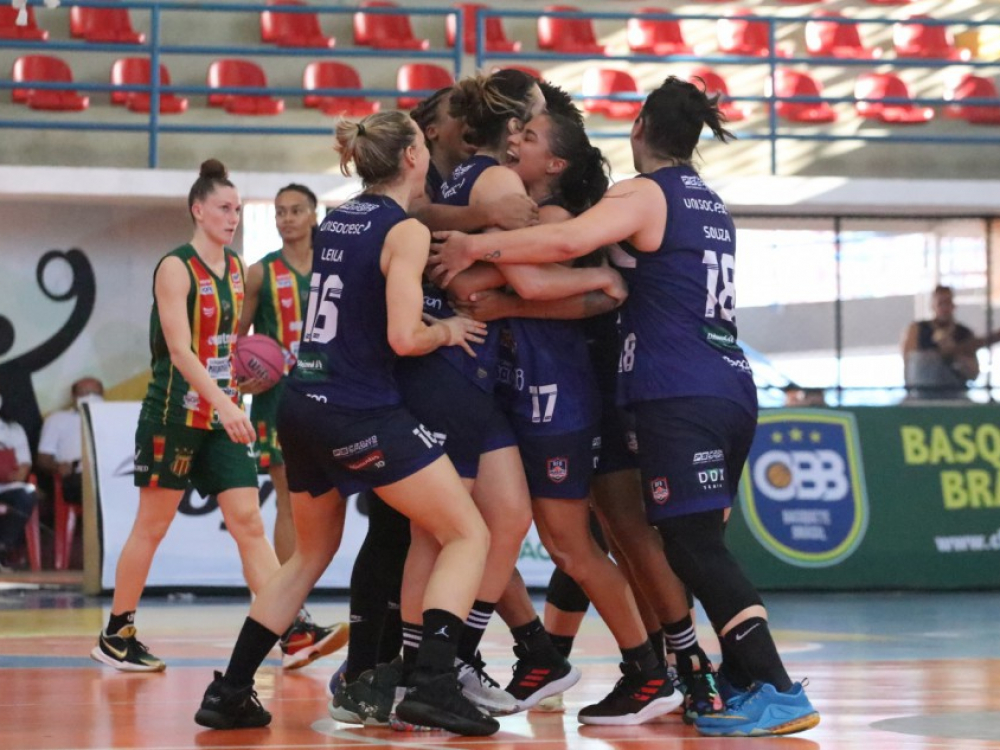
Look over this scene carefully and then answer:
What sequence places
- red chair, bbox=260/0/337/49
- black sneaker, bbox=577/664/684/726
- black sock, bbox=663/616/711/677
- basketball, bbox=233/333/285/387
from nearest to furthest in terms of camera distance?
black sneaker, bbox=577/664/684/726
black sock, bbox=663/616/711/677
basketball, bbox=233/333/285/387
red chair, bbox=260/0/337/49

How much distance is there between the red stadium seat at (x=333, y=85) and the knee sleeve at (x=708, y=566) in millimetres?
11329

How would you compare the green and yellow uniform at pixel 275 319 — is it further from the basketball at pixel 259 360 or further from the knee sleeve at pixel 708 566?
the knee sleeve at pixel 708 566

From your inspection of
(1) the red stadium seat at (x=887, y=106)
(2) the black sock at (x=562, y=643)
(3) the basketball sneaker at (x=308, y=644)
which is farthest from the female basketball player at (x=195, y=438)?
(1) the red stadium seat at (x=887, y=106)

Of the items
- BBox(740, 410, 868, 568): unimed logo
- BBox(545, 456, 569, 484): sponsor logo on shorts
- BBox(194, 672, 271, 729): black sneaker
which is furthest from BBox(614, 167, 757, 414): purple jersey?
BBox(740, 410, 868, 568): unimed logo

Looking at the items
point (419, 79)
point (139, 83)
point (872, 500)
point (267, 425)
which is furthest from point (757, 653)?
point (139, 83)

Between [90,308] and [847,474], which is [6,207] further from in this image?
[847,474]

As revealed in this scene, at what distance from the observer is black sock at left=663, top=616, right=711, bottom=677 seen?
17.3 feet

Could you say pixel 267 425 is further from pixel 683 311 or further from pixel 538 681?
pixel 683 311

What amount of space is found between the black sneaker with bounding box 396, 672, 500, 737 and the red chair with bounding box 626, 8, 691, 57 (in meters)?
12.8

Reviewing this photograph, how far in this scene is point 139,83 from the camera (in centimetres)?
1548

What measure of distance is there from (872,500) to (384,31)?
781 cm

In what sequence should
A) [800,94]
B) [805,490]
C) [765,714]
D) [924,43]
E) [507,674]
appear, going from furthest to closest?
1. [924,43]
2. [800,94]
3. [805,490]
4. [507,674]
5. [765,714]

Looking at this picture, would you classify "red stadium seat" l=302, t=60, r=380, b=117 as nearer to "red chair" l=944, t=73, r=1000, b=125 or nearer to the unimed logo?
"red chair" l=944, t=73, r=1000, b=125

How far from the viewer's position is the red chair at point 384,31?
52.6 feet
